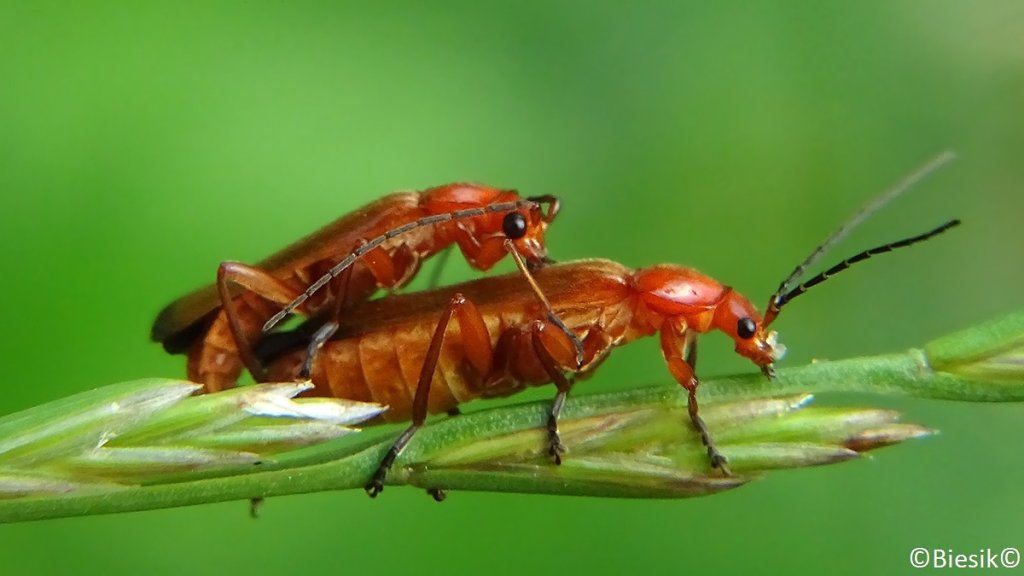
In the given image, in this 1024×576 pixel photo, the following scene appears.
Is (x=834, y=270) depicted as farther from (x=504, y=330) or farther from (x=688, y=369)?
(x=504, y=330)

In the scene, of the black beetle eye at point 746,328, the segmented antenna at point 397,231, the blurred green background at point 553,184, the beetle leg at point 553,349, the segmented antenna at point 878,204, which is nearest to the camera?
the segmented antenna at point 878,204

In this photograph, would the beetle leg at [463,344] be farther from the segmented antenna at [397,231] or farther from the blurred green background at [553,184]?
the blurred green background at [553,184]

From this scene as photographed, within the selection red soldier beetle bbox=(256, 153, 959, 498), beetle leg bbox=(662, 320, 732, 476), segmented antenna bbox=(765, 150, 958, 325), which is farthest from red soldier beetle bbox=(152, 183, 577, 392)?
segmented antenna bbox=(765, 150, 958, 325)

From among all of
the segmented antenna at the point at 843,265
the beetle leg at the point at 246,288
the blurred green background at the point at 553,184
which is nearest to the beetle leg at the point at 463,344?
the beetle leg at the point at 246,288

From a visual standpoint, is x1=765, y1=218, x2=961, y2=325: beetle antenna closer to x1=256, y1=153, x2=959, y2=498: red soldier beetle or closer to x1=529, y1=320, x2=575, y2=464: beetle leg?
x1=256, y1=153, x2=959, y2=498: red soldier beetle

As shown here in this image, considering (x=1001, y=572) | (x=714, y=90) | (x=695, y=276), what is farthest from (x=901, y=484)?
(x=714, y=90)

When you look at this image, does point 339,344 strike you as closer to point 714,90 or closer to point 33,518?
point 33,518

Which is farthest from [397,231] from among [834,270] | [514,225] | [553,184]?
[553,184]
